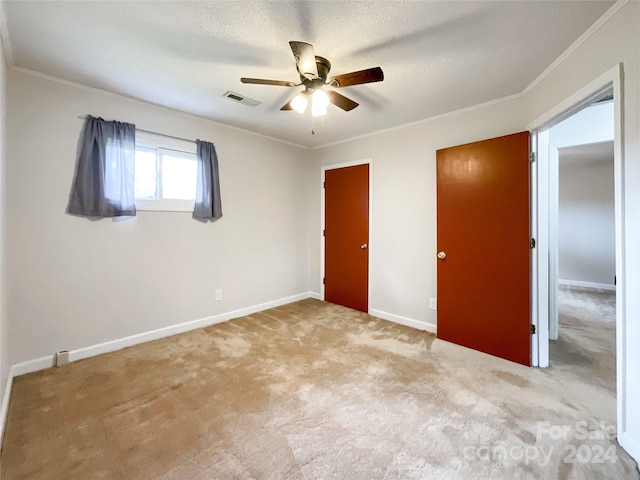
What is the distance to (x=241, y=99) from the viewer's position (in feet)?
9.04

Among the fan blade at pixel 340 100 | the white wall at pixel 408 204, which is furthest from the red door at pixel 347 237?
the fan blade at pixel 340 100

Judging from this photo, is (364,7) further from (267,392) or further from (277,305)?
(277,305)

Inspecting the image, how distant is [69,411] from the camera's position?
1845 millimetres

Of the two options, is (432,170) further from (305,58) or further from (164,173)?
(164,173)

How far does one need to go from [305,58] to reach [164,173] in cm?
217

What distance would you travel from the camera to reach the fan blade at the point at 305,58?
1549 millimetres

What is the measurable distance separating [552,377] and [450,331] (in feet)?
2.84

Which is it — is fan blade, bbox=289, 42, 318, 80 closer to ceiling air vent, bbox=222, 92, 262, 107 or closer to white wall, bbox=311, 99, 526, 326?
ceiling air vent, bbox=222, 92, 262, 107

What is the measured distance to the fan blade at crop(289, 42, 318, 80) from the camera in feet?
5.08

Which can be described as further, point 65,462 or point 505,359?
point 505,359

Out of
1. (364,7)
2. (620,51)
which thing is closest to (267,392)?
(364,7)

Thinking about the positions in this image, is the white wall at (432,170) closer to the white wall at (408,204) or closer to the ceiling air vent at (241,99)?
the white wall at (408,204)

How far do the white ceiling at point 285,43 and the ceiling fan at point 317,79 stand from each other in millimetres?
177

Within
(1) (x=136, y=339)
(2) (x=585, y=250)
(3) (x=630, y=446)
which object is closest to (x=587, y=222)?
(2) (x=585, y=250)
